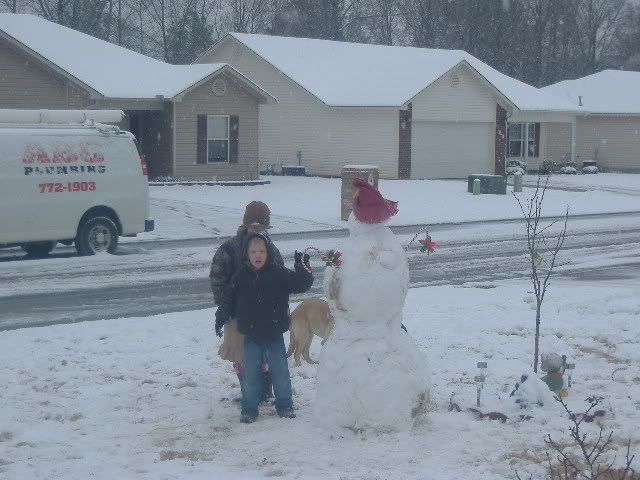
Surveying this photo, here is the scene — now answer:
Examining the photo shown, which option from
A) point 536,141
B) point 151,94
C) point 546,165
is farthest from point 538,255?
point 536,141

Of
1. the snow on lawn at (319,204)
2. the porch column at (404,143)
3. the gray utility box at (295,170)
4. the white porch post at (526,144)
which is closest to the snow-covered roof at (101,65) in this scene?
the snow on lawn at (319,204)

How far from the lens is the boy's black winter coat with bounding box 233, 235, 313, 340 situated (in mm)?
7824

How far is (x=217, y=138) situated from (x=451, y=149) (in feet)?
33.6

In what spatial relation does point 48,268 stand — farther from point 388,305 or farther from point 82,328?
point 388,305

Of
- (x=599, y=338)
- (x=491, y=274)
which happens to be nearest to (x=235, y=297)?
(x=599, y=338)

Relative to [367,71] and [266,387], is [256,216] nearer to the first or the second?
[266,387]

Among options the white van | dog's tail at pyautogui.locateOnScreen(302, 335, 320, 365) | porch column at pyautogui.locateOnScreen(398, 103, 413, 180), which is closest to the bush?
porch column at pyautogui.locateOnScreen(398, 103, 413, 180)

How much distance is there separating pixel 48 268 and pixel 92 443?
988 centimetres

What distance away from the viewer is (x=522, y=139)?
47469 millimetres

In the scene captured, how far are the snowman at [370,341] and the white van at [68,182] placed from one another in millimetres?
10773

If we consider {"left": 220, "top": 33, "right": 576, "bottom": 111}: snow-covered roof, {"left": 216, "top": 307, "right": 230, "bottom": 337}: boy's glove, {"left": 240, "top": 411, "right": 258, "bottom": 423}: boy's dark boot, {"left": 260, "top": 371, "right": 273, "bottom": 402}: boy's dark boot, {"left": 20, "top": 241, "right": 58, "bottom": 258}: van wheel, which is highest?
{"left": 220, "top": 33, "right": 576, "bottom": 111}: snow-covered roof

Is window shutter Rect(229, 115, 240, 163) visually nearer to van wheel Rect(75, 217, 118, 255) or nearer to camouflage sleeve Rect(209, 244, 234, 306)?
van wheel Rect(75, 217, 118, 255)

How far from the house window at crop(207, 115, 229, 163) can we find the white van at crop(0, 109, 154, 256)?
15.8 metres

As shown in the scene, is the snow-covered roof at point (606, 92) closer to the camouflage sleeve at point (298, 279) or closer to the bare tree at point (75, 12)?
the bare tree at point (75, 12)
